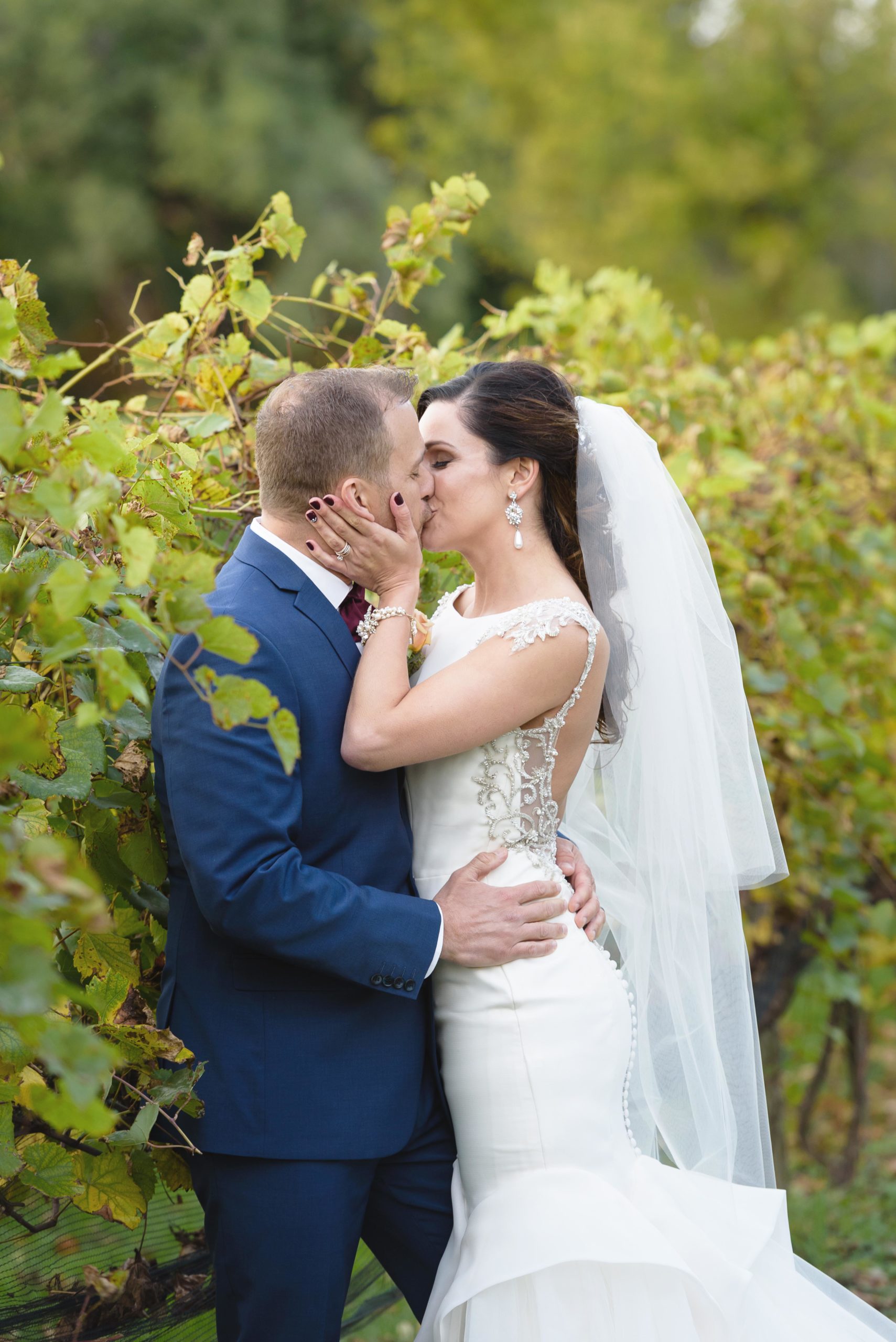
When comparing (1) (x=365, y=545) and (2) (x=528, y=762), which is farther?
(2) (x=528, y=762)

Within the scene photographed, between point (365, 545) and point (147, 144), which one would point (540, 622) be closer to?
point (365, 545)

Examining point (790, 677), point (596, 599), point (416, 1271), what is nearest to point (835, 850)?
point (790, 677)

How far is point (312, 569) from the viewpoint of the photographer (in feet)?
7.38

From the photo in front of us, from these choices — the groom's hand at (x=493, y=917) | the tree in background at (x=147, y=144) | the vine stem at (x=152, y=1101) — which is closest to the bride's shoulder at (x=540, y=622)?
the groom's hand at (x=493, y=917)

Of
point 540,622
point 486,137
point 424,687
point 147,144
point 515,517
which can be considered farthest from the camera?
point 486,137

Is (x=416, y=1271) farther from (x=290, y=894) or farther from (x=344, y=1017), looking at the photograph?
(x=290, y=894)

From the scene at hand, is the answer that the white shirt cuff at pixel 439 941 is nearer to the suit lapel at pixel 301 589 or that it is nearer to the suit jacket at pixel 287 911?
the suit jacket at pixel 287 911

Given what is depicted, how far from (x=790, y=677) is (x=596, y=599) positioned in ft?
6.03

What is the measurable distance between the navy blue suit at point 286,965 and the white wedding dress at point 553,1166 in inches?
7.6

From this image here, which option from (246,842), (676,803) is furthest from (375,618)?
(676,803)

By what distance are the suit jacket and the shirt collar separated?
0.02 metres

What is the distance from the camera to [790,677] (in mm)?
4363

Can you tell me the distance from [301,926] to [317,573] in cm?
67

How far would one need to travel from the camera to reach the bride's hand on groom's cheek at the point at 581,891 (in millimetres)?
2531
